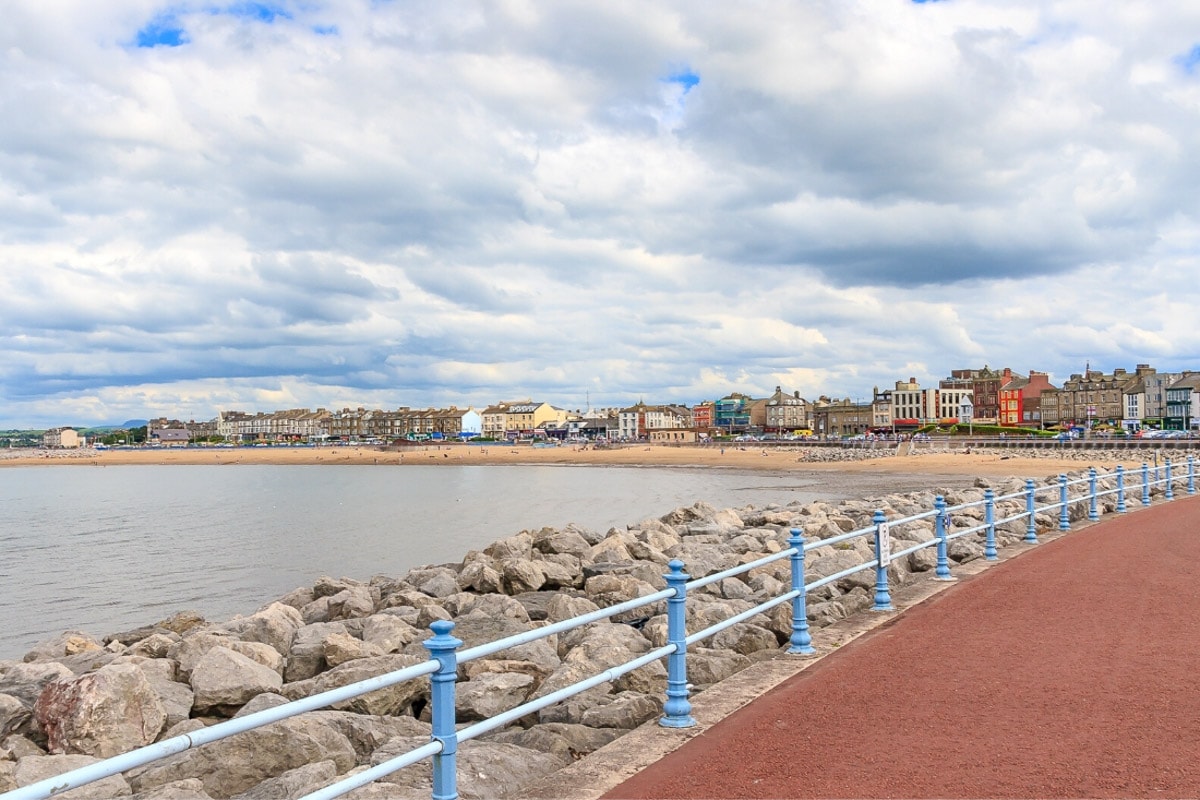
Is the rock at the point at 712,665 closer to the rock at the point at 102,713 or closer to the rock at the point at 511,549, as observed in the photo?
the rock at the point at 102,713

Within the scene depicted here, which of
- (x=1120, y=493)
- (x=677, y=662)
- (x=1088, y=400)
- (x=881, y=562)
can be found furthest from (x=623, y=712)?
(x=1088, y=400)

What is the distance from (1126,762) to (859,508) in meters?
20.2

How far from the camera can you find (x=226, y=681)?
8.91 m

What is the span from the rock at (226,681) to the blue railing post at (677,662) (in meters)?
4.32

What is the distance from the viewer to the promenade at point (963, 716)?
494 cm

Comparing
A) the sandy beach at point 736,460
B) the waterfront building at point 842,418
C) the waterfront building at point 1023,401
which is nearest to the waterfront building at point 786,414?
the waterfront building at point 842,418

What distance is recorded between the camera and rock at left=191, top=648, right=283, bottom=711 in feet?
29.0

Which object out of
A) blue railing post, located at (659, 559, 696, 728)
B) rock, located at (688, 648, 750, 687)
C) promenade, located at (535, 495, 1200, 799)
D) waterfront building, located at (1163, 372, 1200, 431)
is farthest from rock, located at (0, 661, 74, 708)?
waterfront building, located at (1163, 372, 1200, 431)

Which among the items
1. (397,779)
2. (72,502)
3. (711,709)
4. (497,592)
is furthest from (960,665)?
(72,502)

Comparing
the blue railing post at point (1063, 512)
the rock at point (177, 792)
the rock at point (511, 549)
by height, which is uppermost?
the blue railing post at point (1063, 512)

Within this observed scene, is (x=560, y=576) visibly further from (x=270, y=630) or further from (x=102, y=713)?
(x=102, y=713)

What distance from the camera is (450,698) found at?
4.32 m

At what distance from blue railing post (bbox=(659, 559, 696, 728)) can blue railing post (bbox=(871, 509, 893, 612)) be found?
156 inches

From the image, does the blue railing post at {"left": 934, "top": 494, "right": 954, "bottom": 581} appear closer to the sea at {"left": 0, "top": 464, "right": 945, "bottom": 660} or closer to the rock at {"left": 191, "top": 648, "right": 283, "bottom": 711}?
the rock at {"left": 191, "top": 648, "right": 283, "bottom": 711}
